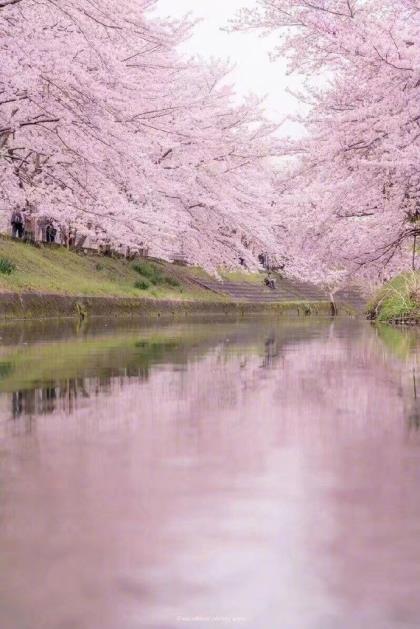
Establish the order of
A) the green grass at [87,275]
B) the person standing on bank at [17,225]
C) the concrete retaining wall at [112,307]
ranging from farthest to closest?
1. the person standing on bank at [17,225]
2. the green grass at [87,275]
3. the concrete retaining wall at [112,307]

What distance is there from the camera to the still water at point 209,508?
75.6 inches

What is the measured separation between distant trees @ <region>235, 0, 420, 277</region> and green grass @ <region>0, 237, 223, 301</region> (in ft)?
25.4

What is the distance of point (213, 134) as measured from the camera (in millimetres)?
26391

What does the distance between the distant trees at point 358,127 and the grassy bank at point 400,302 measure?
126cm

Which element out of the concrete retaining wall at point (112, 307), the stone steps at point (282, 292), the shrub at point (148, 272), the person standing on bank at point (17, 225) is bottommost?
the concrete retaining wall at point (112, 307)

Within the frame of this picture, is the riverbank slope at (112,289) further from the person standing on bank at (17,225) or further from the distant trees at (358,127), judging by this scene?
the distant trees at (358,127)

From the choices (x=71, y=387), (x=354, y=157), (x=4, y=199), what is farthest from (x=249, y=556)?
(x=4, y=199)

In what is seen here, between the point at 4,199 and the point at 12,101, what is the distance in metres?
6.99

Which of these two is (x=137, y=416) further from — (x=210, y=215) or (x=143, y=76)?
(x=210, y=215)

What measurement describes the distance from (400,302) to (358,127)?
29.4 feet

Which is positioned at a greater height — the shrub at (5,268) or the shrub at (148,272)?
the shrub at (148,272)

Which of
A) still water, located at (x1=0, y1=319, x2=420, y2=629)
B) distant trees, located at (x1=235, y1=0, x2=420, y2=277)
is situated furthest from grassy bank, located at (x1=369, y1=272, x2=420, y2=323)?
still water, located at (x1=0, y1=319, x2=420, y2=629)

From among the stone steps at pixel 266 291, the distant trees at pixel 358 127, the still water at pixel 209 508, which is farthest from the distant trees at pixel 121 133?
the still water at pixel 209 508

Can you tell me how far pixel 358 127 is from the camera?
Result: 1675 cm
